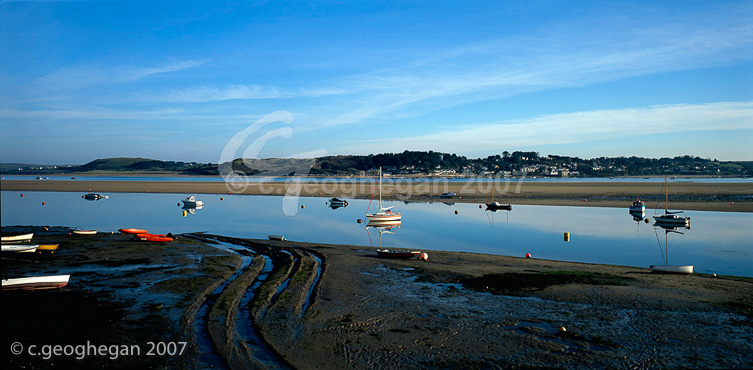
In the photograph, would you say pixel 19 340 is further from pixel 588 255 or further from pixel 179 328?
pixel 588 255

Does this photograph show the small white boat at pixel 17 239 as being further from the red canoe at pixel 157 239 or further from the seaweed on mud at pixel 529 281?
the seaweed on mud at pixel 529 281

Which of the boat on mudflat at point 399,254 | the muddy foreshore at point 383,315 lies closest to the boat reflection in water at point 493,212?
the boat on mudflat at point 399,254

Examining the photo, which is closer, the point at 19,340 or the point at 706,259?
the point at 19,340

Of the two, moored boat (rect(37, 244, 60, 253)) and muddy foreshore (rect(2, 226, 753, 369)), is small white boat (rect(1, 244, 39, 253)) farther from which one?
muddy foreshore (rect(2, 226, 753, 369))

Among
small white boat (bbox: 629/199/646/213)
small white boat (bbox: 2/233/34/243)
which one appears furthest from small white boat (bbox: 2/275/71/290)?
small white boat (bbox: 629/199/646/213)

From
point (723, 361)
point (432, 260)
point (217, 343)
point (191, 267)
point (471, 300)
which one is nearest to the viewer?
point (723, 361)

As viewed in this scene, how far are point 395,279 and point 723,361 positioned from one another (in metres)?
9.94

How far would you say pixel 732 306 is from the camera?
12594 mm

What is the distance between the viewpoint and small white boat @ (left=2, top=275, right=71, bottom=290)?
13.9m

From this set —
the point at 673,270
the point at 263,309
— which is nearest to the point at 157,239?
the point at 263,309

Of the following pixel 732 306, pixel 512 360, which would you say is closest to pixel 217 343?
pixel 512 360

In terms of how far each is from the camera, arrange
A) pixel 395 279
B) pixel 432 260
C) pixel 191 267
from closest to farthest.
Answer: pixel 395 279
pixel 191 267
pixel 432 260

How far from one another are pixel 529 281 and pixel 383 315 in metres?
6.19

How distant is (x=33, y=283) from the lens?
46.0ft
